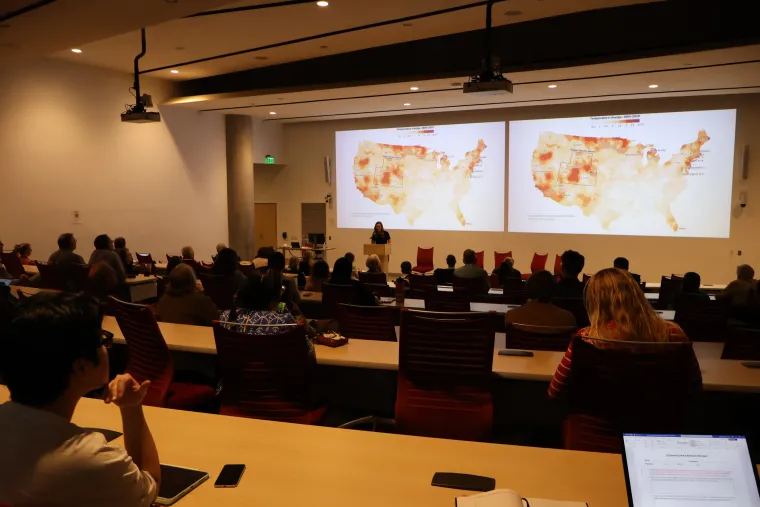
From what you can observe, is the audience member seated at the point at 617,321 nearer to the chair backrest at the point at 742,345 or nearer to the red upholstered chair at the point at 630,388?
the red upholstered chair at the point at 630,388

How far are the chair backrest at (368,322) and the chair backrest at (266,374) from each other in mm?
1068

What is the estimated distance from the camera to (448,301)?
5.12 meters

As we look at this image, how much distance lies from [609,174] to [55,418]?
38.7ft

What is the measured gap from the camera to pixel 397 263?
14414 mm

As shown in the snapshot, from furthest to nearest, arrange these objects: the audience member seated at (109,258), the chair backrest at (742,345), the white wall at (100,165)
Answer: the white wall at (100,165), the audience member seated at (109,258), the chair backrest at (742,345)

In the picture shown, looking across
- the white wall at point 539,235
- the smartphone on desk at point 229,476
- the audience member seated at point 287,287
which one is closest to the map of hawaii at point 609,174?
the white wall at point 539,235

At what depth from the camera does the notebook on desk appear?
4.85ft

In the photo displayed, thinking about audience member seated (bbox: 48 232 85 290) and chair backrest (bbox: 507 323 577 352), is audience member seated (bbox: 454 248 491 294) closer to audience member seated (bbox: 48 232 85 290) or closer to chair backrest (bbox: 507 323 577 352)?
chair backrest (bbox: 507 323 577 352)

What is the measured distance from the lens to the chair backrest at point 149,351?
3.24 meters

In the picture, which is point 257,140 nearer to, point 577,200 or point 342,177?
point 342,177

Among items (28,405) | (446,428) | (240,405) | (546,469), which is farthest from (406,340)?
(28,405)

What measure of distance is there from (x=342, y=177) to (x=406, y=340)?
39.8 feet

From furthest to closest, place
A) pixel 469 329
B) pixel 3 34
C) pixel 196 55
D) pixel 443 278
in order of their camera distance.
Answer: pixel 196 55, pixel 443 278, pixel 3 34, pixel 469 329

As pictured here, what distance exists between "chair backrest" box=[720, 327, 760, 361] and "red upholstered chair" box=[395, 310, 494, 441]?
1.49m
